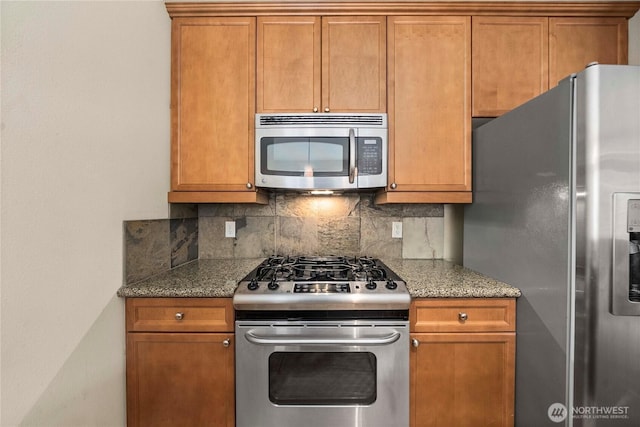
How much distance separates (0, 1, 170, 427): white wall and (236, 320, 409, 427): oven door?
A: 0.58 meters

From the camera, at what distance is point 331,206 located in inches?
87.2

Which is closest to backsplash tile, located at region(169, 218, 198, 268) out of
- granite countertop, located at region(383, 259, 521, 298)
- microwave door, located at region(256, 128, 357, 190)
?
microwave door, located at region(256, 128, 357, 190)

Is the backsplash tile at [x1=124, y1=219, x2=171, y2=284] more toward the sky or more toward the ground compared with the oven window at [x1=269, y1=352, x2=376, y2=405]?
more toward the sky

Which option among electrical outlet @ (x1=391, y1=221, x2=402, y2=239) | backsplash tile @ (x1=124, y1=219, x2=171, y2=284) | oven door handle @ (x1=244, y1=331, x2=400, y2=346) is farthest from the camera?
electrical outlet @ (x1=391, y1=221, x2=402, y2=239)

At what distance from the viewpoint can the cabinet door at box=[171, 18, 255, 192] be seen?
1.82m

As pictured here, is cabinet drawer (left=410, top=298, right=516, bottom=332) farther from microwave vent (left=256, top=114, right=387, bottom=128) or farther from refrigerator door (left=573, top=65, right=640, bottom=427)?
microwave vent (left=256, top=114, right=387, bottom=128)

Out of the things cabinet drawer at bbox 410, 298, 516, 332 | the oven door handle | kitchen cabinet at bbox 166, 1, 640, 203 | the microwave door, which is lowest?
the oven door handle

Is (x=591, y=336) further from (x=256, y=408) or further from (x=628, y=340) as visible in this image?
(x=256, y=408)

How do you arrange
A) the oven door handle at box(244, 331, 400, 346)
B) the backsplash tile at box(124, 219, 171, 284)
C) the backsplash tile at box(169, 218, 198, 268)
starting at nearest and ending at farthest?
the oven door handle at box(244, 331, 400, 346) → the backsplash tile at box(124, 219, 171, 284) → the backsplash tile at box(169, 218, 198, 268)

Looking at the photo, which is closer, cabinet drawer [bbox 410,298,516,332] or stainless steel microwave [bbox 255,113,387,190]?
cabinet drawer [bbox 410,298,516,332]

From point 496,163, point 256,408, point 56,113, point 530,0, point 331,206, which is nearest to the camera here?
point 56,113

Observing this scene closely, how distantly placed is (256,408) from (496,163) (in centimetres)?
167

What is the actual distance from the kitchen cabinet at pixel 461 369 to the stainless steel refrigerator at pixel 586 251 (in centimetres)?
13

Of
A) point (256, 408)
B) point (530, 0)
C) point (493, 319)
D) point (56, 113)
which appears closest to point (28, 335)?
point (56, 113)
